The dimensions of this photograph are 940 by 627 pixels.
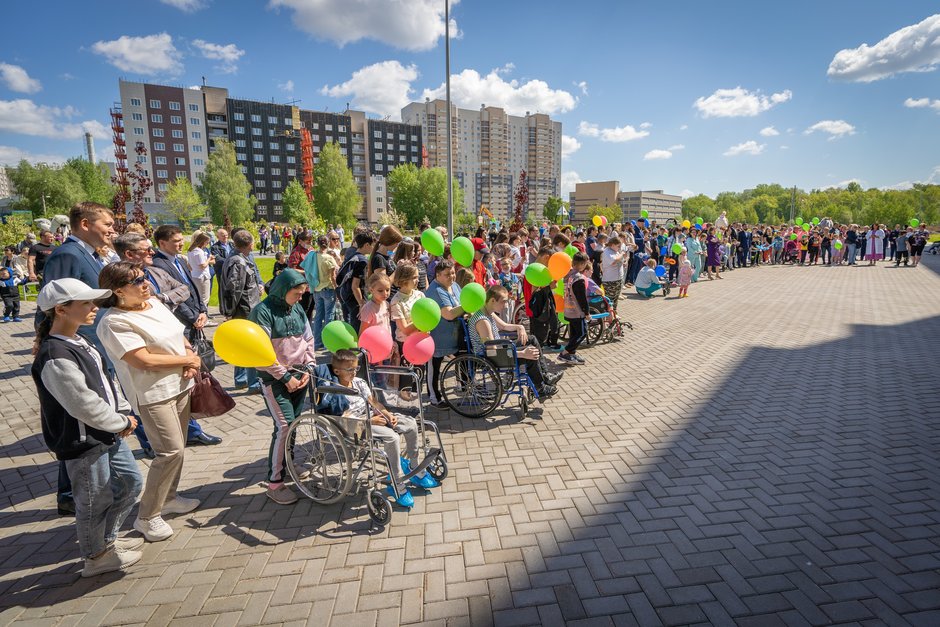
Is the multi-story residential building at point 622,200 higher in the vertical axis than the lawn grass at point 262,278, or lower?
higher

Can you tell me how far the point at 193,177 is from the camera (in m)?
80.1

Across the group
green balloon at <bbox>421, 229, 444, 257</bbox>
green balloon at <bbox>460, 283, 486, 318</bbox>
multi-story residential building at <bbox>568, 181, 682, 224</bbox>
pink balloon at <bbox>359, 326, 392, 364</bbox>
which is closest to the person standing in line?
pink balloon at <bbox>359, 326, 392, 364</bbox>

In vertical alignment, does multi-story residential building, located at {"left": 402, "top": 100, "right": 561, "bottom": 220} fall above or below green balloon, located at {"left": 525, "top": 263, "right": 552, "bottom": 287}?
above

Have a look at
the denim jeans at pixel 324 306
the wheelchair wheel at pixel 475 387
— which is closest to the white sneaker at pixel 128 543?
the wheelchair wheel at pixel 475 387

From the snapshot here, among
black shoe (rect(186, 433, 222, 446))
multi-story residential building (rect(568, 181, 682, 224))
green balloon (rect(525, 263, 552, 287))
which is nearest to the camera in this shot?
black shoe (rect(186, 433, 222, 446))

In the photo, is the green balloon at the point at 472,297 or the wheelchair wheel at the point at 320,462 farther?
the green balloon at the point at 472,297

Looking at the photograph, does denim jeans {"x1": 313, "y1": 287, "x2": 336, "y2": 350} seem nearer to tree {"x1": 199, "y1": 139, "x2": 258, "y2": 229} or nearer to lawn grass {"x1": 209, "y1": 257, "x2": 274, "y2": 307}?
lawn grass {"x1": 209, "y1": 257, "x2": 274, "y2": 307}

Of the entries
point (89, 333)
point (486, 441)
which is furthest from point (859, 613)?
point (89, 333)

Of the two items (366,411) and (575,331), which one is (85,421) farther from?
(575,331)

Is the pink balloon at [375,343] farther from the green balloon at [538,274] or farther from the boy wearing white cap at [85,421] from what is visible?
the green balloon at [538,274]

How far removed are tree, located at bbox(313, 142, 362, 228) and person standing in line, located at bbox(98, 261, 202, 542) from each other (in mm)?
63915

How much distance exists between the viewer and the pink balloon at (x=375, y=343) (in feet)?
13.4

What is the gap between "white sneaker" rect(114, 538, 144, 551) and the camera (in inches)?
123

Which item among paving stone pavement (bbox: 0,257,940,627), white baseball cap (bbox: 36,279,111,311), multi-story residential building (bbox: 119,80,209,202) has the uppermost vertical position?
multi-story residential building (bbox: 119,80,209,202)
